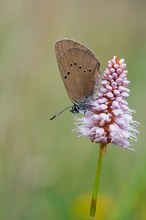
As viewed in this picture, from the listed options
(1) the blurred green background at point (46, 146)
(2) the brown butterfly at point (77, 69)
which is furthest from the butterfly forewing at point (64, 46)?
(1) the blurred green background at point (46, 146)

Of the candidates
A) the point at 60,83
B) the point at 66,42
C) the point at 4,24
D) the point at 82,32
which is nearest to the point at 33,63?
the point at 60,83

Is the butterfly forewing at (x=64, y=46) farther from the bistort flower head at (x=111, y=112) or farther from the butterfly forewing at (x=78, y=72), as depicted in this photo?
the bistort flower head at (x=111, y=112)

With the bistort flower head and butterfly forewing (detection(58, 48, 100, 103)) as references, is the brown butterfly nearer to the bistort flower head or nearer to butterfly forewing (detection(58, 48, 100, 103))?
butterfly forewing (detection(58, 48, 100, 103))

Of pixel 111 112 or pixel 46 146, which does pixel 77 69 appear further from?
pixel 46 146

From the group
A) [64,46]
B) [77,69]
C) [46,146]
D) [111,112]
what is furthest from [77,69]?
[46,146]

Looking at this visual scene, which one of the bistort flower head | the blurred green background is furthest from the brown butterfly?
the blurred green background
